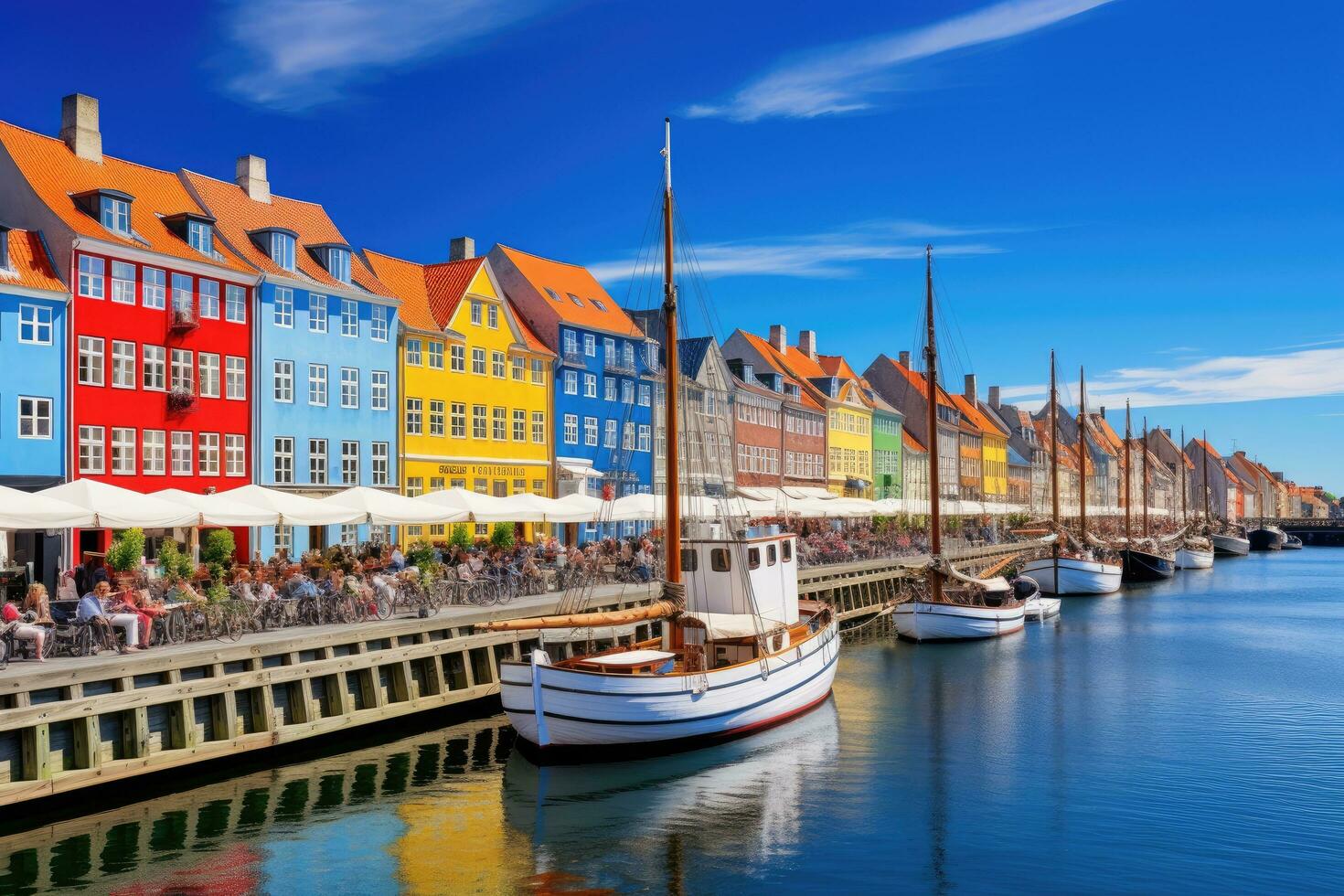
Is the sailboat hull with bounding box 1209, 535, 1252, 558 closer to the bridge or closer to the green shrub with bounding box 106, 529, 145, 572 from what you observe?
the bridge

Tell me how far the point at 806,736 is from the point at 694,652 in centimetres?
282

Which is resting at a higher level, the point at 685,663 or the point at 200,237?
the point at 200,237

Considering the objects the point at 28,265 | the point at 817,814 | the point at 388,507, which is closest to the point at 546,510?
the point at 388,507

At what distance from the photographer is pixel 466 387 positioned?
50.2 meters

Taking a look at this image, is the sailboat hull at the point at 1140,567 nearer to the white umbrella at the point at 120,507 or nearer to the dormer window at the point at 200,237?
the dormer window at the point at 200,237

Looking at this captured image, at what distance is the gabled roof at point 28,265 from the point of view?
112 feet

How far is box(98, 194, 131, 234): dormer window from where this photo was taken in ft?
121

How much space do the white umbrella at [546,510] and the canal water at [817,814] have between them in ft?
26.9

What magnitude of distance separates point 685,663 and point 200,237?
25.5 meters

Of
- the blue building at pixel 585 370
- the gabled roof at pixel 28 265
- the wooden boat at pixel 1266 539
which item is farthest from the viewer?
the wooden boat at pixel 1266 539

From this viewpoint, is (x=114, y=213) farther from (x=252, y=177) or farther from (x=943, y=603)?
(x=943, y=603)

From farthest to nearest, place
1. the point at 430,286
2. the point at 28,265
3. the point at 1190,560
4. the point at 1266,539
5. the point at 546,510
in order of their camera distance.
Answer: the point at 1266,539 → the point at 1190,560 → the point at 430,286 → the point at 28,265 → the point at 546,510

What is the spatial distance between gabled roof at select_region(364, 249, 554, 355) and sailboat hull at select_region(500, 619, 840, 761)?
93.9 ft

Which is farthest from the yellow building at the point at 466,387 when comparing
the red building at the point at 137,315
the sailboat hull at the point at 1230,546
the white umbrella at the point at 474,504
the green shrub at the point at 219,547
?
the sailboat hull at the point at 1230,546
